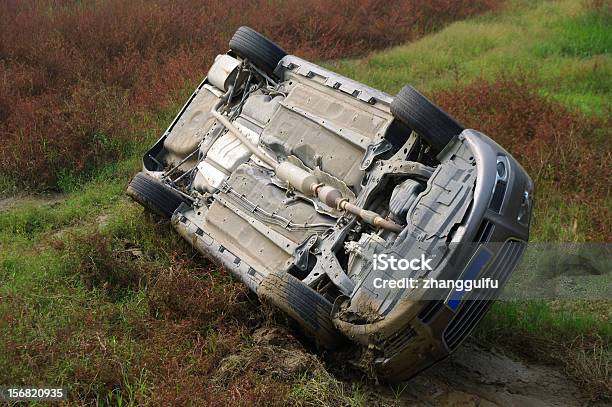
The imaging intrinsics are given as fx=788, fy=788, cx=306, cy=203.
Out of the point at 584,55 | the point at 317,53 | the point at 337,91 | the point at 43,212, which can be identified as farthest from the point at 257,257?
the point at 584,55

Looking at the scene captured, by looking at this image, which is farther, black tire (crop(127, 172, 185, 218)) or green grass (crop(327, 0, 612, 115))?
green grass (crop(327, 0, 612, 115))

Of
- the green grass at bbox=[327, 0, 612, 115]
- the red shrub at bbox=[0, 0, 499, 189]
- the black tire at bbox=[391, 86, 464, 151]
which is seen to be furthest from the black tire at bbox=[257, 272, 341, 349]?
the green grass at bbox=[327, 0, 612, 115]

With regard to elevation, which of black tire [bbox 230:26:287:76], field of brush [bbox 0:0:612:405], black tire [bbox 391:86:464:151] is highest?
black tire [bbox 391:86:464:151]

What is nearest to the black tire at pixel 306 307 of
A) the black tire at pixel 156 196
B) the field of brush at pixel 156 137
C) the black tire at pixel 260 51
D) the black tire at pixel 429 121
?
the field of brush at pixel 156 137

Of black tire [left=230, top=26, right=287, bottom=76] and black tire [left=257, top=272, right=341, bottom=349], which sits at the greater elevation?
black tire [left=230, top=26, right=287, bottom=76]

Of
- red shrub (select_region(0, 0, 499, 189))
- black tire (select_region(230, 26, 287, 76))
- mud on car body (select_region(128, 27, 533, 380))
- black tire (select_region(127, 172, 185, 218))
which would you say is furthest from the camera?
red shrub (select_region(0, 0, 499, 189))

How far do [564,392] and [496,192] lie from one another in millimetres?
1544

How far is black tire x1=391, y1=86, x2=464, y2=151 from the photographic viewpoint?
208 inches

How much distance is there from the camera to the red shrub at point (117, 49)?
27.9 ft

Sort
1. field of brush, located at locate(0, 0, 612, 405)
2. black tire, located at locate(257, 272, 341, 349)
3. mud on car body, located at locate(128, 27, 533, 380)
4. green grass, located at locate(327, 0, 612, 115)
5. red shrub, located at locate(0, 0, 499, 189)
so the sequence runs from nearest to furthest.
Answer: mud on car body, located at locate(128, 27, 533, 380) → black tire, located at locate(257, 272, 341, 349) → field of brush, located at locate(0, 0, 612, 405) → red shrub, located at locate(0, 0, 499, 189) → green grass, located at locate(327, 0, 612, 115)

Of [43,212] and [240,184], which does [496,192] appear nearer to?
[240,184]

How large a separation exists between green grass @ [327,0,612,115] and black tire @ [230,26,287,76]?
11.0 ft

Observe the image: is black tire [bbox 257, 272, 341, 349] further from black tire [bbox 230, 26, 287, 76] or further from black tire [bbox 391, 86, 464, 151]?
black tire [bbox 230, 26, 287, 76]

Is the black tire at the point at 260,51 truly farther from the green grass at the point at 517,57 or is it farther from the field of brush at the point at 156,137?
the green grass at the point at 517,57
